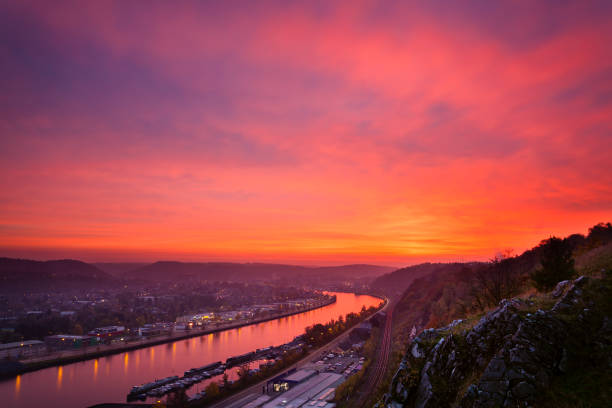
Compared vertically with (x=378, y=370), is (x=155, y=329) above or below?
below

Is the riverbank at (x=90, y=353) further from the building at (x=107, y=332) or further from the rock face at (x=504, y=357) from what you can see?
the rock face at (x=504, y=357)

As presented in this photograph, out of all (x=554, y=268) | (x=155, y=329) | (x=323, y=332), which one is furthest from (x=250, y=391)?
(x=155, y=329)

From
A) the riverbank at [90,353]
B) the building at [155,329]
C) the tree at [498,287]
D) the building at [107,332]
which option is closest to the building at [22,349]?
the riverbank at [90,353]

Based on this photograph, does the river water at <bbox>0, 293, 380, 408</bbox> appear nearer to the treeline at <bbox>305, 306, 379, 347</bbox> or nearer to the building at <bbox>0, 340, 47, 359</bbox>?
the treeline at <bbox>305, 306, 379, 347</bbox>

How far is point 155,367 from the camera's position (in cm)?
4359

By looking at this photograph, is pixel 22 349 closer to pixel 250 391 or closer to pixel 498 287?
pixel 250 391

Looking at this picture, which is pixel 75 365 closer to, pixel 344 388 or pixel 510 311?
pixel 344 388

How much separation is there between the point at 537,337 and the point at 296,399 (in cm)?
2618

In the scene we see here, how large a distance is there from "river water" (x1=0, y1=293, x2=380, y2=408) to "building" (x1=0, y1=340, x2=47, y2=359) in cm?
837

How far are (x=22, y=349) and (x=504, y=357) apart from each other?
67.8 m

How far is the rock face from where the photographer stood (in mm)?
4719

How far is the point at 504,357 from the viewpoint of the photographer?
498 cm

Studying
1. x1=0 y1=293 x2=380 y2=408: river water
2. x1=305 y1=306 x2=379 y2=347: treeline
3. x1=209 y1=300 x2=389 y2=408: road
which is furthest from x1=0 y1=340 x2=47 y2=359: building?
x1=305 y1=306 x2=379 y2=347: treeline

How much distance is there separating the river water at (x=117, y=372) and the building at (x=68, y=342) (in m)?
8.58
